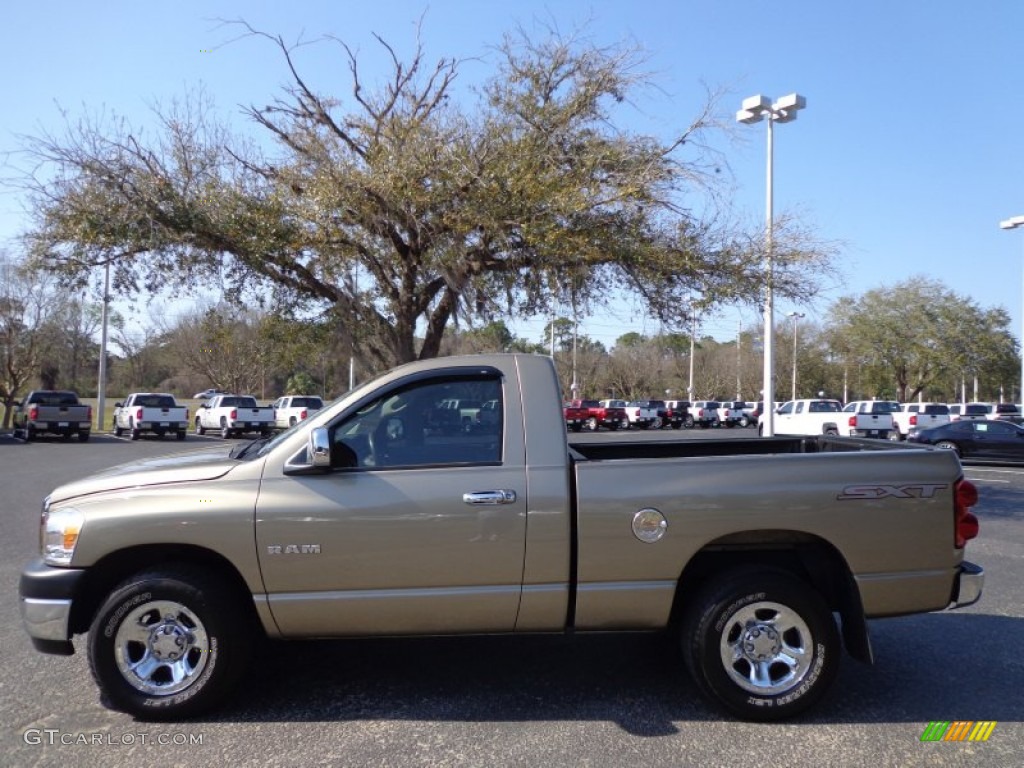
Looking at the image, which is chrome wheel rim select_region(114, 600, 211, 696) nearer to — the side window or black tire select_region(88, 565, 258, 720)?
black tire select_region(88, 565, 258, 720)

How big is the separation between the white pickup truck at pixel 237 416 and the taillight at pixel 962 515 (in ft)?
105

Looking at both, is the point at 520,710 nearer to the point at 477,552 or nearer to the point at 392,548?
the point at 477,552

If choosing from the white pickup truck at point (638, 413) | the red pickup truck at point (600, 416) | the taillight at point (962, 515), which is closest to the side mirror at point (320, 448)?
the taillight at point (962, 515)

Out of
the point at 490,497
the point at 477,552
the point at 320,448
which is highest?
the point at 320,448

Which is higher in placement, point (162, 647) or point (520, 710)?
point (162, 647)

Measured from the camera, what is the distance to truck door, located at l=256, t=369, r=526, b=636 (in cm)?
439

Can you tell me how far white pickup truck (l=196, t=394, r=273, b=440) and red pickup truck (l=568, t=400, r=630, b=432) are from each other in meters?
16.1

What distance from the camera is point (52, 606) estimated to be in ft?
14.4

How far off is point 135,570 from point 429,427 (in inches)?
69.8

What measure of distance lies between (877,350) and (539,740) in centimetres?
5434

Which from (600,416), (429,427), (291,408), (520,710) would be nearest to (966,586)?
(520,710)

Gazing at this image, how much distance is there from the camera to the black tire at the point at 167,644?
4.38 meters

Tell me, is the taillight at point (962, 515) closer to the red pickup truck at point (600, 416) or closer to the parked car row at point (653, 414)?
the parked car row at point (653, 414)

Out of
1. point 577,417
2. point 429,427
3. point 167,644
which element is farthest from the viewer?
point 577,417
